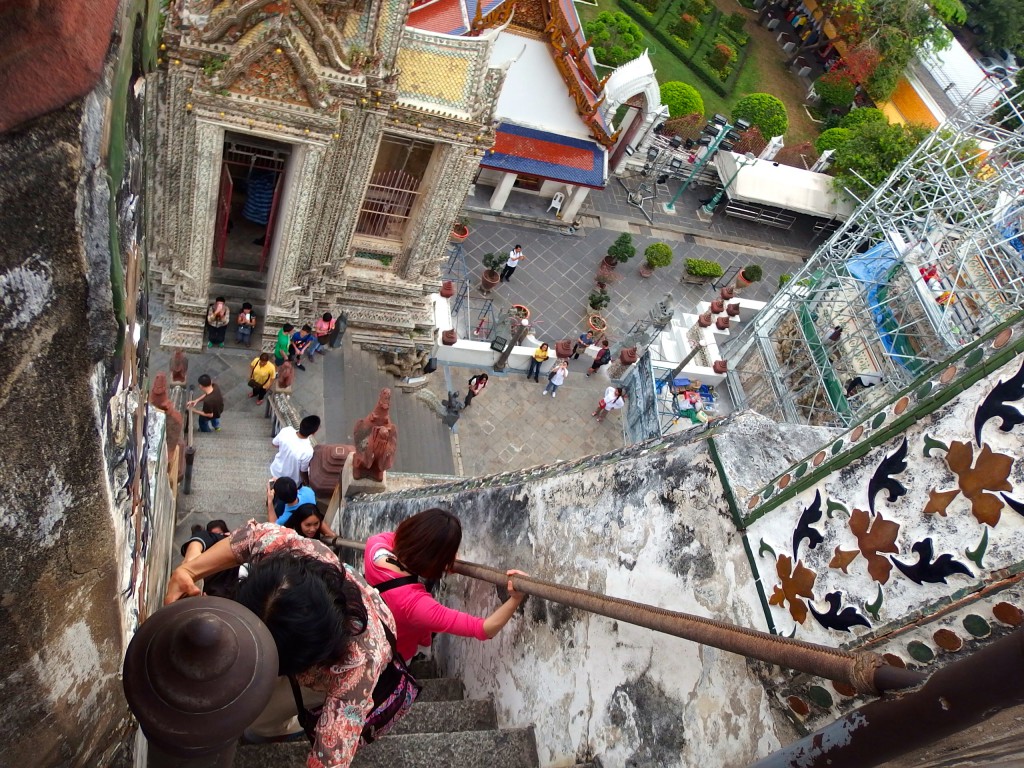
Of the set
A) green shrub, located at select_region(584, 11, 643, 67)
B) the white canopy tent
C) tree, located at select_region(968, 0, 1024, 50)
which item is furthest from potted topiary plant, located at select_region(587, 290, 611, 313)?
tree, located at select_region(968, 0, 1024, 50)

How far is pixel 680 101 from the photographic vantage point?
2583 centimetres

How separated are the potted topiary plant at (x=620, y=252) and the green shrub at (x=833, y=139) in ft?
31.6

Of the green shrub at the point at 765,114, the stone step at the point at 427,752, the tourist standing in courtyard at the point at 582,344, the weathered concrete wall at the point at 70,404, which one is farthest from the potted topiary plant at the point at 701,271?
the weathered concrete wall at the point at 70,404

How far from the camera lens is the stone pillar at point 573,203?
71.2 ft

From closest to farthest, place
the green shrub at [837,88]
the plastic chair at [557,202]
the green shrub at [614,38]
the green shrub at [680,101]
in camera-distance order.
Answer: the plastic chair at [557,202] → the green shrub at [680,101] → the green shrub at [614,38] → the green shrub at [837,88]

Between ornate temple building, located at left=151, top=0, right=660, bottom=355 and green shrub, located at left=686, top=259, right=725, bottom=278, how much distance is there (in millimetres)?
8749

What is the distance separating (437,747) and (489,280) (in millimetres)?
15809

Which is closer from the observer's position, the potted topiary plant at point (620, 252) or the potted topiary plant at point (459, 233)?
the potted topiary plant at point (459, 233)

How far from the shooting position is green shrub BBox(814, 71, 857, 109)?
3122 cm

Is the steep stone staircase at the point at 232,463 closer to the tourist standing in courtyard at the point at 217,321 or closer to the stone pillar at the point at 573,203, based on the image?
the tourist standing in courtyard at the point at 217,321

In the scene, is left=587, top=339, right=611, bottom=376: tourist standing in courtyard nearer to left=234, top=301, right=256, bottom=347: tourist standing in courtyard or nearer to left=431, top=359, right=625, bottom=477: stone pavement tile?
left=431, top=359, right=625, bottom=477: stone pavement tile

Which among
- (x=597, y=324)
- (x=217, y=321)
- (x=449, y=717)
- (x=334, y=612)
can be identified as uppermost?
(x=597, y=324)

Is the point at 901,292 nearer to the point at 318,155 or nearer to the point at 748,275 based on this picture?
the point at 748,275

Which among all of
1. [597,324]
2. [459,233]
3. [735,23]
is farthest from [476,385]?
[735,23]
